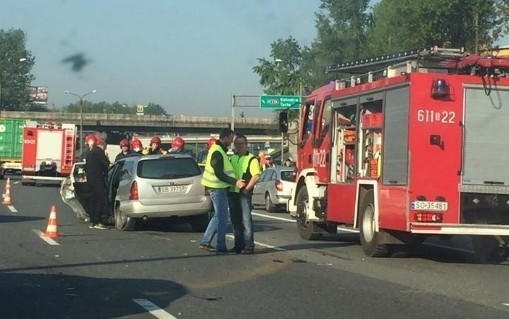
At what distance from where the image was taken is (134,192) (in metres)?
16.6

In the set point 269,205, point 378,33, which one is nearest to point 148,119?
point 378,33

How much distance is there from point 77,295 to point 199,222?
823 cm

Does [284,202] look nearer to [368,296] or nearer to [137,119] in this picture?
[368,296]

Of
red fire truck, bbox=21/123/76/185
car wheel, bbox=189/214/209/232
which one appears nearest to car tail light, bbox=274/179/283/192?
car wheel, bbox=189/214/209/232

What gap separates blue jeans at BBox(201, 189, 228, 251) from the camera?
13.3 metres

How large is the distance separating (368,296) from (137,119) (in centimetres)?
9066

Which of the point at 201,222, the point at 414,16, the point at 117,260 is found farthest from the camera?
the point at 414,16

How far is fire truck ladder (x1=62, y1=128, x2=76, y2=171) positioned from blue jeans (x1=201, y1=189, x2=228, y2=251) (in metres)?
30.4

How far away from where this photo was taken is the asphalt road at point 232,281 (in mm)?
8633

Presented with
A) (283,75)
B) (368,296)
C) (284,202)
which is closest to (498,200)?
(368,296)

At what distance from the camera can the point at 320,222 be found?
15.8m

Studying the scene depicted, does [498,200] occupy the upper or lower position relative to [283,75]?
lower

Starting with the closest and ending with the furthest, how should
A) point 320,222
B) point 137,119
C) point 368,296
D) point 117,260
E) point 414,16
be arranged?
point 368,296 < point 117,260 < point 320,222 < point 414,16 < point 137,119

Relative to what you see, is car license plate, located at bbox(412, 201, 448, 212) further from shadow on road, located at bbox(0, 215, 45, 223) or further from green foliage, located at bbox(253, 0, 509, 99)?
green foliage, located at bbox(253, 0, 509, 99)
